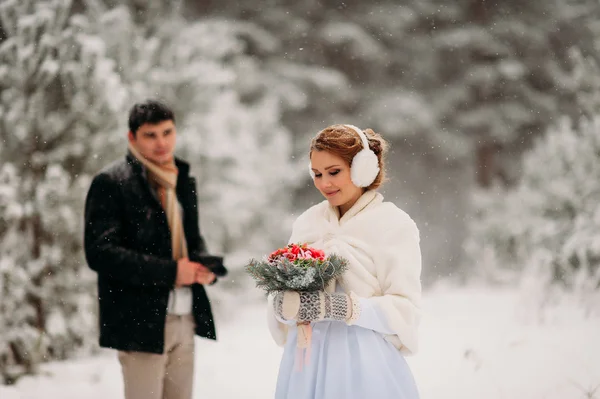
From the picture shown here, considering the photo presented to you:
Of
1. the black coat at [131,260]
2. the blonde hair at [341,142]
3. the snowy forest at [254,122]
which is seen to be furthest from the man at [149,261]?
the snowy forest at [254,122]

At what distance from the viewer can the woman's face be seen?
2.52 m

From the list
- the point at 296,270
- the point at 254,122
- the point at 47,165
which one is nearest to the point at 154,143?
the point at 296,270

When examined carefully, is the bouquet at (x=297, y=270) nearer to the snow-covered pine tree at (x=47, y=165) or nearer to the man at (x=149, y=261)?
the man at (x=149, y=261)

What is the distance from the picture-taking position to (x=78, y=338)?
17.1ft

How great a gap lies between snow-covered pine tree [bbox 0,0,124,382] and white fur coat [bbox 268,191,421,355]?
3.04 metres

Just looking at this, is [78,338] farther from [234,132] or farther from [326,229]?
[326,229]

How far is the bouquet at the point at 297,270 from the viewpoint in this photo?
2.23 metres

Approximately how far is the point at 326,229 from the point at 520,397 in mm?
2221

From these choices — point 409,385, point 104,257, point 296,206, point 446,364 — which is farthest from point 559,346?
point 296,206

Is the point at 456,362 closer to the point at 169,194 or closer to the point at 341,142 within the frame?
the point at 169,194

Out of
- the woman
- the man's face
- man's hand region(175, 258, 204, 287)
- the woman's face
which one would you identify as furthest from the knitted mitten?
the man's face

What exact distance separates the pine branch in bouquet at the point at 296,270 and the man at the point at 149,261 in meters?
0.93

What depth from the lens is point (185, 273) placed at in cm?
312

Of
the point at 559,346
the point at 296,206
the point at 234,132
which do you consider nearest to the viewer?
the point at 559,346
